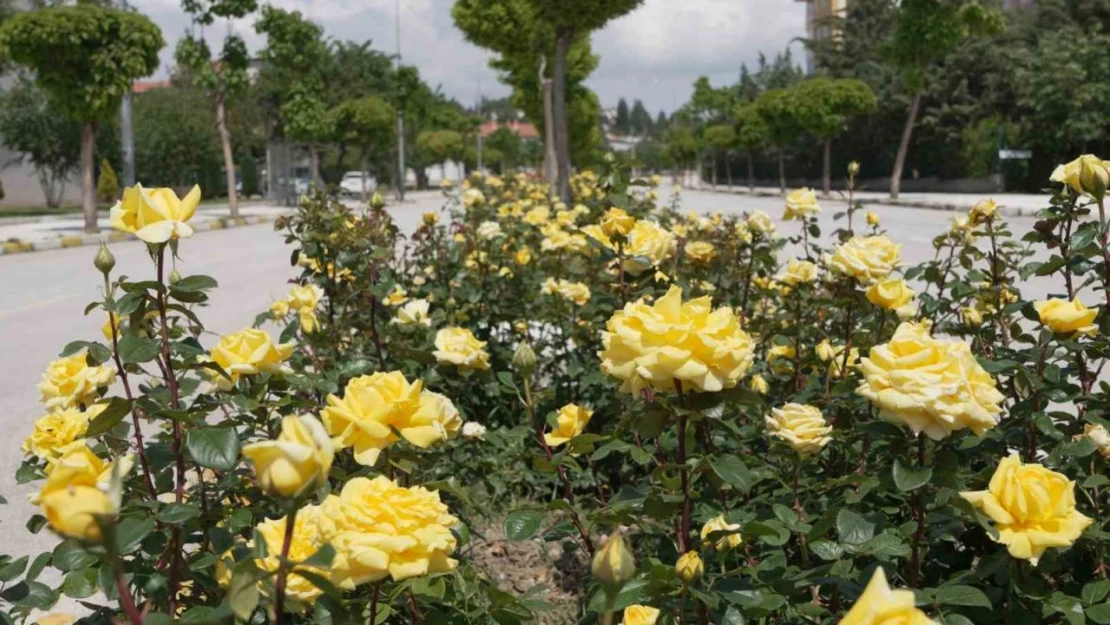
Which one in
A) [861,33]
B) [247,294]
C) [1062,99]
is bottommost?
[247,294]

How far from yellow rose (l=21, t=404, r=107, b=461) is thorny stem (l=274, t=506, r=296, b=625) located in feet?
3.00

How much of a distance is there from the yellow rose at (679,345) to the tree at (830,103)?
113 ft

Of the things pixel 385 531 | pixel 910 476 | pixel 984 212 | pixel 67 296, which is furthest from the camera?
pixel 67 296

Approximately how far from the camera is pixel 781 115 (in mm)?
36188

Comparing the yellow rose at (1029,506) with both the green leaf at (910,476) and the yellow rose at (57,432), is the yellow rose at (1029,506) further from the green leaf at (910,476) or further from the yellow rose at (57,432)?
the yellow rose at (57,432)

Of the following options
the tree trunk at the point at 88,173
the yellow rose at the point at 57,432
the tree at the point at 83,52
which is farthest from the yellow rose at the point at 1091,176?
the tree trunk at the point at 88,173

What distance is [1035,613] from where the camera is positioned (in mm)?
1511

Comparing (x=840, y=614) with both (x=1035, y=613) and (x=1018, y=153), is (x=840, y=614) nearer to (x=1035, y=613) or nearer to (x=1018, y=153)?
(x=1035, y=613)

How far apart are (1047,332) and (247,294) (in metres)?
8.74

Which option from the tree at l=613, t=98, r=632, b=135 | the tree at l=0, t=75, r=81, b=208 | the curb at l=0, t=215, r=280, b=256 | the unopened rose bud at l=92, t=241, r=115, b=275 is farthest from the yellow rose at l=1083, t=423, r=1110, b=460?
the tree at l=613, t=98, r=632, b=135

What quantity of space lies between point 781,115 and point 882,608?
37.2 m

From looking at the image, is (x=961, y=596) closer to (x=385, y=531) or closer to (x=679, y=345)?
(x=679, y=345)

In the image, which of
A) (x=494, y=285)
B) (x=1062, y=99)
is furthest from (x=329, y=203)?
(x=1062, y=99)

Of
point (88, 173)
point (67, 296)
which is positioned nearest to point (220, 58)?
point (88, 173)
